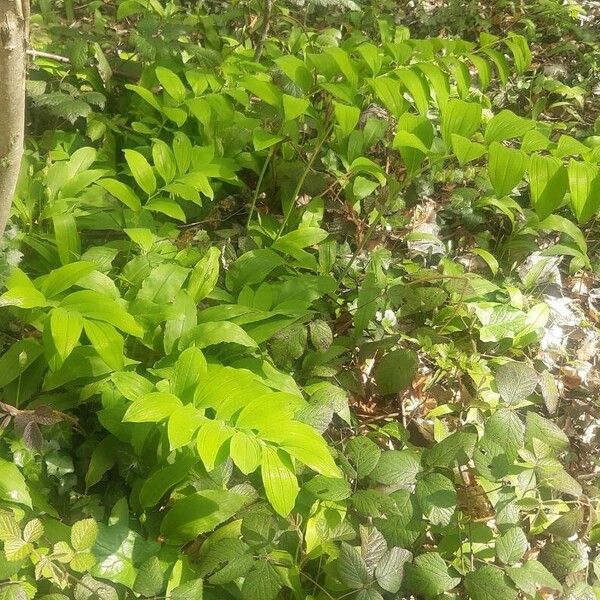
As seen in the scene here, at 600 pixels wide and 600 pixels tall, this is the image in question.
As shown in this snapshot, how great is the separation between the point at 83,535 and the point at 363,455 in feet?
2.90

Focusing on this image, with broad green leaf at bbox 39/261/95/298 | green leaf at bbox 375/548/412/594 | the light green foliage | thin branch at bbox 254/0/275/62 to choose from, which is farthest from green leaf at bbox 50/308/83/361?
thin branch at bbox 254/0/275/62

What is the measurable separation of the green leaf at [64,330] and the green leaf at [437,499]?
3.82 ft

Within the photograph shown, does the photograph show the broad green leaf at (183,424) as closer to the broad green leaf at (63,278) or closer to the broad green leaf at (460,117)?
the broad green leaf at (63,278)

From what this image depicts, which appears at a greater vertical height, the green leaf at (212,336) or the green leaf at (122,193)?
the green leaf at (122,193)

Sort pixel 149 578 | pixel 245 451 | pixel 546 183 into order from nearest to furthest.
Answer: pixel 245 451 < pixel 149 578 < pixel 546 183

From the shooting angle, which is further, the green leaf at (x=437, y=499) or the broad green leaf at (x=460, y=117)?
the broad green leaf at (x=460, y=117)

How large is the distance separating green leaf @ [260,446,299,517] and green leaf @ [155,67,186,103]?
179 cm

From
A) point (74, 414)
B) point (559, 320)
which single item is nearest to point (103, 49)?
point (74, 414)

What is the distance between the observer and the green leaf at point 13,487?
1637 millimetres

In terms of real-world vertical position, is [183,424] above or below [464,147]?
below

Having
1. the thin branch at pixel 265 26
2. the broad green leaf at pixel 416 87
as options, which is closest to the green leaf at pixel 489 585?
the broad green leaf at pixel 416 87

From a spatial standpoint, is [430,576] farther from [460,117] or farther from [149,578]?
[460,117]

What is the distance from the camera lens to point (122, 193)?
227cm

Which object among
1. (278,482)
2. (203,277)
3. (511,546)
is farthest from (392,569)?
(203,277)
